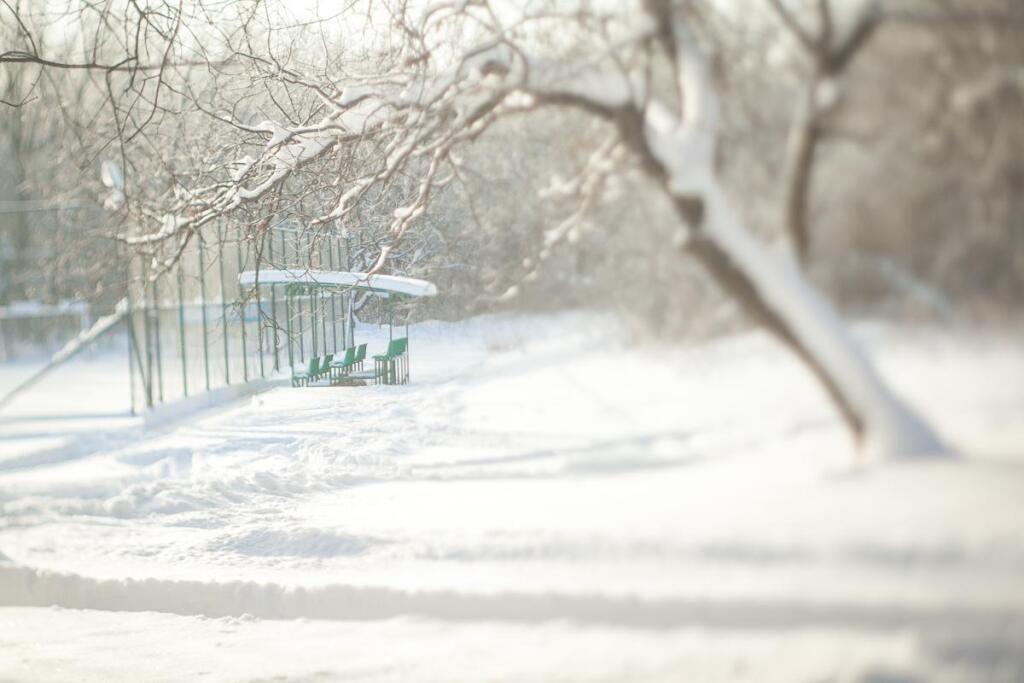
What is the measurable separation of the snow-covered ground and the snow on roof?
0.12 metres

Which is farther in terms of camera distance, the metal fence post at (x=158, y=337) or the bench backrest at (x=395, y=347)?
the metal fence post at (x=158, y=337)

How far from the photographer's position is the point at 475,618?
2.10m

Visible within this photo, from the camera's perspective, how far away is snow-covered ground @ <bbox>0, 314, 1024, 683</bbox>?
5.33 ft

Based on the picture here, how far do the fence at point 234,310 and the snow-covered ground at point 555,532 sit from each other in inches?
4.5

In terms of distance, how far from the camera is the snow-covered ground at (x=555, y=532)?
1626 millimetres

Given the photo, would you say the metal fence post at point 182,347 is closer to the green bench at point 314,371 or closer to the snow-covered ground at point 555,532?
the snow-covered ground at point 555,532

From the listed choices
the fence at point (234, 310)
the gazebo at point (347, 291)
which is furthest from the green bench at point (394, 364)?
the fence at point (234, 310)

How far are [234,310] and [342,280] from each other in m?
0.40

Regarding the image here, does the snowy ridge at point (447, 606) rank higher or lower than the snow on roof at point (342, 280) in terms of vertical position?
lower

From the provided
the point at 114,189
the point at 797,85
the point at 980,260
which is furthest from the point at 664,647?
the point at 114,189

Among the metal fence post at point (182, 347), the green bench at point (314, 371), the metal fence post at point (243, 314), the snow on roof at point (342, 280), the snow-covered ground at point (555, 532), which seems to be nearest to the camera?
the snow-covered ground at point (555, 532)

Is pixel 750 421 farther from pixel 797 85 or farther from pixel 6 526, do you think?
pixel 6 526

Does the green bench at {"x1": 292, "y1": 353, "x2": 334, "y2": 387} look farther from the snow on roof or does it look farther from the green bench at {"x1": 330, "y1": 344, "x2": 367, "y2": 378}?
the snow on roof

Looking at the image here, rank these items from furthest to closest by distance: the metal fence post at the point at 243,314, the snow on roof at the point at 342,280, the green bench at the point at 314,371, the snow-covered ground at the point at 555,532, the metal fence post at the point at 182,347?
the metal fence post at the point at 182,347 → the metal fence post at the point at 243,314 → the green bench at the point at 314,371 → the snow on roof at the point at 342,280 → the snow-covered ground at the point at 555,532
